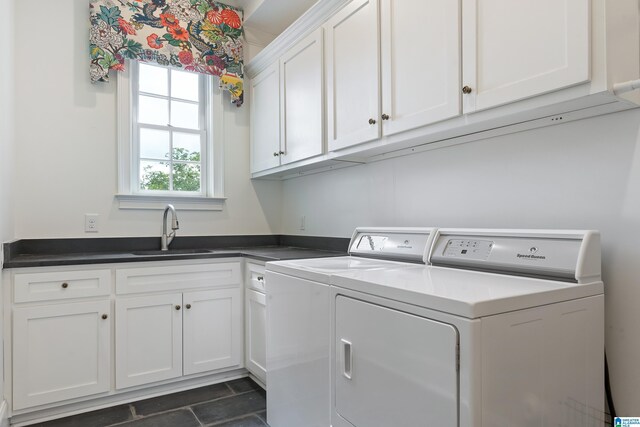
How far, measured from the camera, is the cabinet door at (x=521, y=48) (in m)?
1.16

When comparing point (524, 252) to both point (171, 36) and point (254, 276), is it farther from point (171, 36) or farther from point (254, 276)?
point (171, 36)

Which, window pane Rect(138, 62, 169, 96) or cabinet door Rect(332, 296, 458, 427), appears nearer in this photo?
cabinet door Rect(332, 296, 458, 427)

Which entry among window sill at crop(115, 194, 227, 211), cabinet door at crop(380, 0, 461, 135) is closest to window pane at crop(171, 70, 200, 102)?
window sill at crop(115, 194, 227, 211)

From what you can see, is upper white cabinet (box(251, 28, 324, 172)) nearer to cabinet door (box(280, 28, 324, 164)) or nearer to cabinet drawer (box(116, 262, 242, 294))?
cabinet door (box(280, 28, 324, 164))

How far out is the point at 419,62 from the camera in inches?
65.9

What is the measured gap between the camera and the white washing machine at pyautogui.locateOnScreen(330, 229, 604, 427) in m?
0.94

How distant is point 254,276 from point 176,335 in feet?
1.95

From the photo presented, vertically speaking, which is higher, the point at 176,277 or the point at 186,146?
the point at 186,146

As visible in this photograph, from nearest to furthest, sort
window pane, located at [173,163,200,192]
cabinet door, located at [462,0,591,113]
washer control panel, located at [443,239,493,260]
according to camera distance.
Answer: cabinet door, located at [462,0,591,113] → washer control panel, located at [443,239,493,260] → window pane, located at [173,163,200,192]

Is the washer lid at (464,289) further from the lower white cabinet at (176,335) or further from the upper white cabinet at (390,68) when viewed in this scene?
the lower white cabinet at (176,335)

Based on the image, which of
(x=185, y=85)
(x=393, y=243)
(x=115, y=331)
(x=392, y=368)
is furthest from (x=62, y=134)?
(x=392, y=368)

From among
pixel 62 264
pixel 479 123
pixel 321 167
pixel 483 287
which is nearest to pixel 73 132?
pixel 62 264

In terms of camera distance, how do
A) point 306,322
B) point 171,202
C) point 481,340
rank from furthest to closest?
point 171,202 → point 306,322 → point 481,340

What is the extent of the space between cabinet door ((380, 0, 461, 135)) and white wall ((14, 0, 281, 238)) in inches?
77.8
